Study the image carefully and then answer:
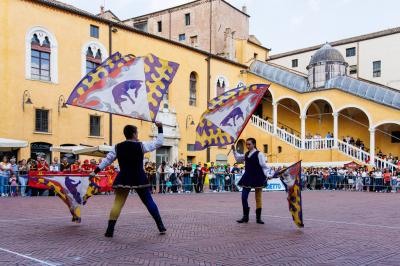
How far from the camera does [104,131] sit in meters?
29.9

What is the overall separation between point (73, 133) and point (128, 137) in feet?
68.3

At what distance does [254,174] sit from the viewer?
10.4 meters

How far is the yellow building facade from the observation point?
25.7 metres

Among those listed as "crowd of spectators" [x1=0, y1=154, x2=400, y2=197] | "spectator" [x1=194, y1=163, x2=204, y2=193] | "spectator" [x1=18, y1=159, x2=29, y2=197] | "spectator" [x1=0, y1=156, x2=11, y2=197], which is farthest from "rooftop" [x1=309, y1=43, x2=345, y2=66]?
"spectator" [x1=0, y1=156, x2=11, y2=197]

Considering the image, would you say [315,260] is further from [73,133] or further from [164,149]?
[164,149]

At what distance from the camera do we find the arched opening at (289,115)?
43487 mm

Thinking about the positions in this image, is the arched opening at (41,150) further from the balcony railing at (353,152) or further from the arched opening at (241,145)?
the balcony railing at (353,152)

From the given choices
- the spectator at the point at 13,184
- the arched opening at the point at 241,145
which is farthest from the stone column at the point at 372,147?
the spectator at the point at 13,184

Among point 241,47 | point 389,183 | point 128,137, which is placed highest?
point 241,47

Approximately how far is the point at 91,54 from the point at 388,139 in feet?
83.4

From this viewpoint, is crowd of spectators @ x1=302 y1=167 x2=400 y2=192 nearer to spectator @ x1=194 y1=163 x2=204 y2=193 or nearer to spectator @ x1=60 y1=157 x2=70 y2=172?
spectator @ x1=194 y1=163 x2=204 y2=193

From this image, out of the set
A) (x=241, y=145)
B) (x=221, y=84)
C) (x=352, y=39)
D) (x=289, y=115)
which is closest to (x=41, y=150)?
(x=221, y=84)

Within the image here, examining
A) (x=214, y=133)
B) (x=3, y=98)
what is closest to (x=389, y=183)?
(x=214, y=133)

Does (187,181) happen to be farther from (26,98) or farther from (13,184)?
(26,98)
